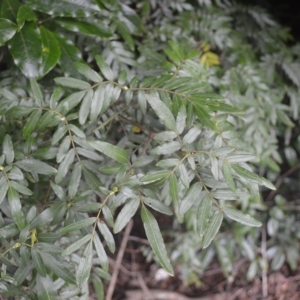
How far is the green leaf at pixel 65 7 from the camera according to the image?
3.77ft

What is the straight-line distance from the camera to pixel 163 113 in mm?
900

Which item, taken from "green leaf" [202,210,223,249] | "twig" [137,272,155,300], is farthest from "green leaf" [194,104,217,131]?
"twig" [137,272,155,300]

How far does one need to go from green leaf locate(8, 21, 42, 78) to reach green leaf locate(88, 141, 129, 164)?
363 millimetres

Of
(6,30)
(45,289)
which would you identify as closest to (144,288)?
(45,289)

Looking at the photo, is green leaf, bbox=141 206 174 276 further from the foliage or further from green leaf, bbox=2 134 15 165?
green leaf, bbox=2 134 15 165

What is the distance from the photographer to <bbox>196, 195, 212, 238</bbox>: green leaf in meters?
0.83

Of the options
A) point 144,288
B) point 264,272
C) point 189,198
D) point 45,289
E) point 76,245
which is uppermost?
point 189,198

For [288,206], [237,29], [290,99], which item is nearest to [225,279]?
[288,206]

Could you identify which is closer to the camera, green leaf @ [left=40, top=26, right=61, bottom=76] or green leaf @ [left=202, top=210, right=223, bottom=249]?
green leaf @ [left=202, top=210, right=223, bottom=249]

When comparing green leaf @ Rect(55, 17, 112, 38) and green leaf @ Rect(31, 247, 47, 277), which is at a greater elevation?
green leaf @ Rect(55, 17, 112, 38)

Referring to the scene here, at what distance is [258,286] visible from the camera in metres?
2.11

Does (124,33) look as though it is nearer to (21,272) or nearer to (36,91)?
(36,91)

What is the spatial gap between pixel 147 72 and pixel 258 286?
4.74ft

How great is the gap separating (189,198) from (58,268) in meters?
0.32
